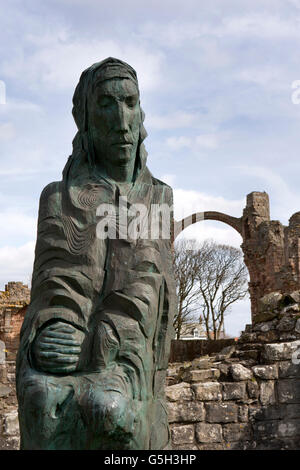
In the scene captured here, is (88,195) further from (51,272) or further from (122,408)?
(122,408)

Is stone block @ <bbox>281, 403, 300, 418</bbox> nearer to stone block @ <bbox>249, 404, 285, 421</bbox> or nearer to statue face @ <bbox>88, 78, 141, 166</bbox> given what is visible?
stone block @ <bbox>249, 404, 285, 421</bbox>

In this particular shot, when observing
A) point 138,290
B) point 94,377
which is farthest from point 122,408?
point 138,290

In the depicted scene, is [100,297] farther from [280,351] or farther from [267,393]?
[280,351]

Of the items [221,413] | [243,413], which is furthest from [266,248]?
[221,413]

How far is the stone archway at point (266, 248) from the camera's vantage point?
24.8 m

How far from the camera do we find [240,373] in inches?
266

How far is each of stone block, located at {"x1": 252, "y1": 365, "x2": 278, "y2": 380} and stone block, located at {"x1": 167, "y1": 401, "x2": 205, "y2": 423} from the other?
811 mm

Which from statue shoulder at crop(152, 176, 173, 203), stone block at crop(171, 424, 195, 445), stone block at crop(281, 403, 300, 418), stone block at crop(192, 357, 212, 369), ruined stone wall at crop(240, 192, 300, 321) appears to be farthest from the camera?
ruined stone wall at crop(240, 192, 300, 321)

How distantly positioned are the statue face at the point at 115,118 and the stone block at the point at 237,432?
14.6 ft

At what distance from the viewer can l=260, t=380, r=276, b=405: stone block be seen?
6680 millimetres

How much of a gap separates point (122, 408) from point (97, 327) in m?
0.40

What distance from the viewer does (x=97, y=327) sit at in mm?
2637

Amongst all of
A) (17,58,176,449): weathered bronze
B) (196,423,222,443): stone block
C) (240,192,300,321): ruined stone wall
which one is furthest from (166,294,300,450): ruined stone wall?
(240,192,300,321): ruined stone wall

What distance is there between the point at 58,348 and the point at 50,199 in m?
0.81
